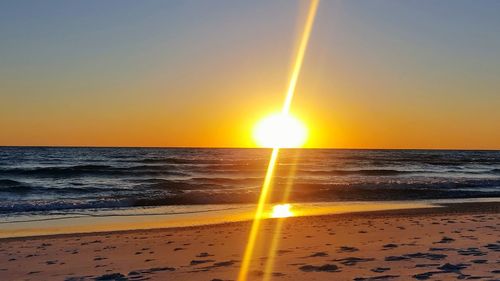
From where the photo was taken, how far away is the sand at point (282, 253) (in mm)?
7020

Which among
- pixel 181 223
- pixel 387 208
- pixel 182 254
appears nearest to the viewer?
pixel 182 254

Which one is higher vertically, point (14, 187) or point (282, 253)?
point (14, 187)

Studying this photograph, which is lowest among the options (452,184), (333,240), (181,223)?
(333,240)

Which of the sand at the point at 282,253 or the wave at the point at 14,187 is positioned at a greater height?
the wave at the point at 14,187

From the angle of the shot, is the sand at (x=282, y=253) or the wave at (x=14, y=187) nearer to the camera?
the sand at (x=282, y=253)

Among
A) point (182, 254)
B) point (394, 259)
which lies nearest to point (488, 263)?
point (394, 259)

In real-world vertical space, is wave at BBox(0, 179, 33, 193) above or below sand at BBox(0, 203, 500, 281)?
above

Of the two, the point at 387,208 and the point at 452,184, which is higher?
the point at 452,184

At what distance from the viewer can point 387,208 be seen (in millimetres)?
18281

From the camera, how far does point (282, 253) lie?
857 centimetres

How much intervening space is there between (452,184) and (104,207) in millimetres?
22234

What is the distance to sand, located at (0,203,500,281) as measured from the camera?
7020 mm

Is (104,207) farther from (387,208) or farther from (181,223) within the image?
(387,208)

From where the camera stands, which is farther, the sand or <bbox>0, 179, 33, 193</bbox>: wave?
<bbox>0, 179, 33, 193</bbox>: wave
